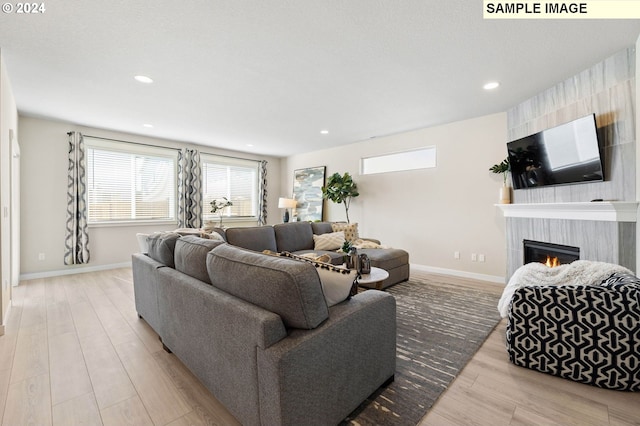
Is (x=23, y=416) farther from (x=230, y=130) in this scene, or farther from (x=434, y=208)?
(x=434, y=208)

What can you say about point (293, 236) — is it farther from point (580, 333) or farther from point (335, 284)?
point (580, 333)

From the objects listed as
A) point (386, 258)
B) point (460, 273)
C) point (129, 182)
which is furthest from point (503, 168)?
point (129, 182)

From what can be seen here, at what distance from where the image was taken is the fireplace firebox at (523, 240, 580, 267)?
10.2 ft

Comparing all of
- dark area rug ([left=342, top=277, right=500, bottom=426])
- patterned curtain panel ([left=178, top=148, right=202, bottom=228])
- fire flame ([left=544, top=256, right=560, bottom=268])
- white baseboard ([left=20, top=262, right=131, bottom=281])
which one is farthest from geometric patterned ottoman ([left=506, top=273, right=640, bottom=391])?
white baseboard ([left=20, top=262, right=131, bottom=281])

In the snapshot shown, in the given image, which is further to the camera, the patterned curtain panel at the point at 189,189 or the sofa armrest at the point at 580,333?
the patterned curtain panel at the point at 189,189

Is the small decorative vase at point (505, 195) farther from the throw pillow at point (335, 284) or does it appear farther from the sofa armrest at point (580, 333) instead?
the throw pillow at point (335, 284)

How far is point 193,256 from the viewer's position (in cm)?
191

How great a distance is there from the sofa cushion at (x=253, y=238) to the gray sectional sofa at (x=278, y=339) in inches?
72.8

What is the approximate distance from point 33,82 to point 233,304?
3.85m

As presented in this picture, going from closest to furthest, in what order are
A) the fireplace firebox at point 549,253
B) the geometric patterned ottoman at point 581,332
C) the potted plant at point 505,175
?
the geometric patterned ottoman at point 581,332 < the fireplace firebox at point 549,253 < the potted plant at point 505,175

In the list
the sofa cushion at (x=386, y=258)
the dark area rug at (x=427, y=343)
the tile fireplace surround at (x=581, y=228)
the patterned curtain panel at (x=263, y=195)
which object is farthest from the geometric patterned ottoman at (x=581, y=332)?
the patterned curtain panel at (x=263, y=195)

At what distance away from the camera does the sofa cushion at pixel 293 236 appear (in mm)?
4241

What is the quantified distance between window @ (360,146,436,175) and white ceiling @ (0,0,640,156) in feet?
2.81

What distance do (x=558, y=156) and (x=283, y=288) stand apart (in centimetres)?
363
